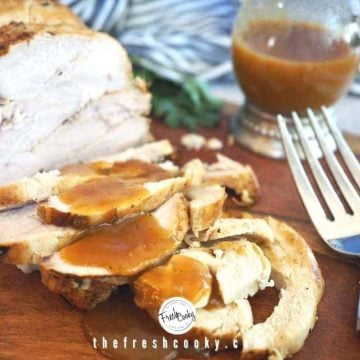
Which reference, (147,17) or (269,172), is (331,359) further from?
(147,17)

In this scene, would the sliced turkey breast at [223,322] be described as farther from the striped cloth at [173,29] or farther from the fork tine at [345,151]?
the striped cloth at [173,29]

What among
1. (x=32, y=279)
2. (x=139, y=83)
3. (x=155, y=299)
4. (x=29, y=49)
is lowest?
(x=32, y=279)

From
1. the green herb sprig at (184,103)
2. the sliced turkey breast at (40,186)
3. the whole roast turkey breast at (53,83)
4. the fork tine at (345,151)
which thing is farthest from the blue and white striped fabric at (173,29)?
→ the sliced turkey breast at (40,186)

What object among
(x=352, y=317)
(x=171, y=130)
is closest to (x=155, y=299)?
(x=352, y=317)

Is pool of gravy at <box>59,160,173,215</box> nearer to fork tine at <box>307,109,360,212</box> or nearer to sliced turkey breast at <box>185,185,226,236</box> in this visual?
sliced turkey breast at <box>185,185,226,236</box>

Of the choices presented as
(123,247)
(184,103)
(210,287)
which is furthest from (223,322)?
(184,103)
